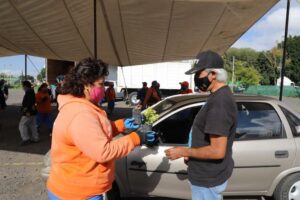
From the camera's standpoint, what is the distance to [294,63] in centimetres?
8356

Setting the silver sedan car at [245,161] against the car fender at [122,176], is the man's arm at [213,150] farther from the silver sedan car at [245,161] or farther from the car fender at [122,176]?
the car fender at [122,176]

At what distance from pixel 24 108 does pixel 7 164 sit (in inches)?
106

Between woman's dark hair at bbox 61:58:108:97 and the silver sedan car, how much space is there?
262 cm

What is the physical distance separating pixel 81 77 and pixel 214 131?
976 millimetres

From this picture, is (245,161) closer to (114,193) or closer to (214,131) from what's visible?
(114,193)

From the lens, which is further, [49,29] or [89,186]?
[49,29]

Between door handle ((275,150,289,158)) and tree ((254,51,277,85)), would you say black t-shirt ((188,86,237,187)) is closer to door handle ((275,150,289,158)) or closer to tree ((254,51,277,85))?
door handle ((275,150,289,158))

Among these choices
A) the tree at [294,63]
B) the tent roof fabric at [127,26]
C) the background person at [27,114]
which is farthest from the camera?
the tree at [294,63]

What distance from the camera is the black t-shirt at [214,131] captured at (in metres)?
2.75

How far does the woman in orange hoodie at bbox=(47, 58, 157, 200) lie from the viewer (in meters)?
2.53

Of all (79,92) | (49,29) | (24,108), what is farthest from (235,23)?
(79,92)

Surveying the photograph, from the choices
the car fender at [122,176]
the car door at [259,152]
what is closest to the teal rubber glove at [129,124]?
the car fender at [122,176]

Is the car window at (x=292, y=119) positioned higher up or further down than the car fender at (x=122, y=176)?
higher up

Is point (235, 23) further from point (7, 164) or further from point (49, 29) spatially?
point (7, 164)
